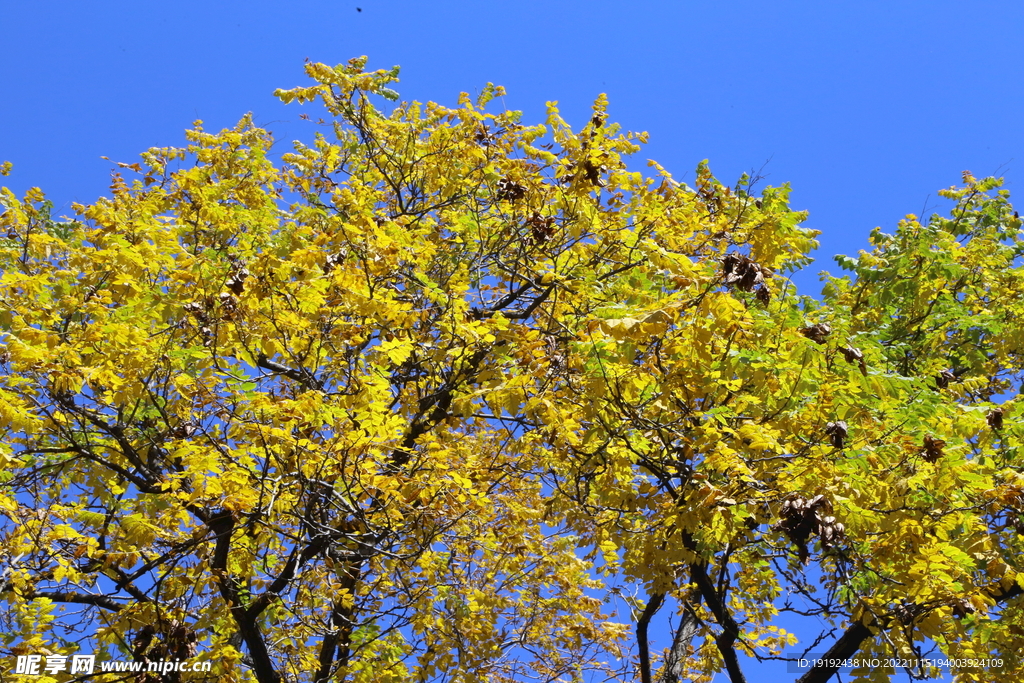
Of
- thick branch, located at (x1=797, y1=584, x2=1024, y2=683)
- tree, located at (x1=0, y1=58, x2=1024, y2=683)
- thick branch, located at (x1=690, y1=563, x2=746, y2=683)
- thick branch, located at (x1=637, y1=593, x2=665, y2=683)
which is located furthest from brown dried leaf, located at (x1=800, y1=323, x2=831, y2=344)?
thick branch, located at (x1=637, y1=593, x2=665, y2=683)

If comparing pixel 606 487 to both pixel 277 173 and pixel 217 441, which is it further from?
pixel 277 173

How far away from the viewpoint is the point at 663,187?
9.02 meters

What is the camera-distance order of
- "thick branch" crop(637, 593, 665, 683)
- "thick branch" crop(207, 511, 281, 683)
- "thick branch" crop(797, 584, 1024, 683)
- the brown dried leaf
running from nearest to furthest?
the brown dried leaf
"thick branch" crop(207, 511, 281, 683)
"thick branch" crop(797, 584, 1024, 683)
"thick branch" crop(637, 593, 665, 683)

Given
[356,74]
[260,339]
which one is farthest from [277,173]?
[260,339]

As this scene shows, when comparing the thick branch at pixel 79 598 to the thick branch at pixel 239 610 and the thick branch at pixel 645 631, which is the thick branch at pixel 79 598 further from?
the thick branch at pixel 645 631

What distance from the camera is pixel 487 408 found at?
777 cm

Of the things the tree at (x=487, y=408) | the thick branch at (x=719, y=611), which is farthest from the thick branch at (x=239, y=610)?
the thick branch at (x=719, y=611)

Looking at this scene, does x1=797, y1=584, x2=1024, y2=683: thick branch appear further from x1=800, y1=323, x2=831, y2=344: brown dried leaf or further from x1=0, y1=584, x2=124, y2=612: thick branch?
x1=0, y1=584, x2=124, y2=612: thick branch

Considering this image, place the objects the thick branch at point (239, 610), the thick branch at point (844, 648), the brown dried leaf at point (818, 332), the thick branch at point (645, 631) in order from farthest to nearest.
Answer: the thick branch at point (645, 631) → the thick branch at point (844, 648) → the thick branch at point (239, 610) → the brown dried leaf at point (818, 332)

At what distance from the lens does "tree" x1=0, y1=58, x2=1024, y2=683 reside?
551cm

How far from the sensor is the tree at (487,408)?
5512 mm

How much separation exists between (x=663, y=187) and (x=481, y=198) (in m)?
2.04

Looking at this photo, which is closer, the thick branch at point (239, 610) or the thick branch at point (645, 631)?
the thick branch at point (239, 610)

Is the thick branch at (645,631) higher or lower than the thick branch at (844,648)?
higher
